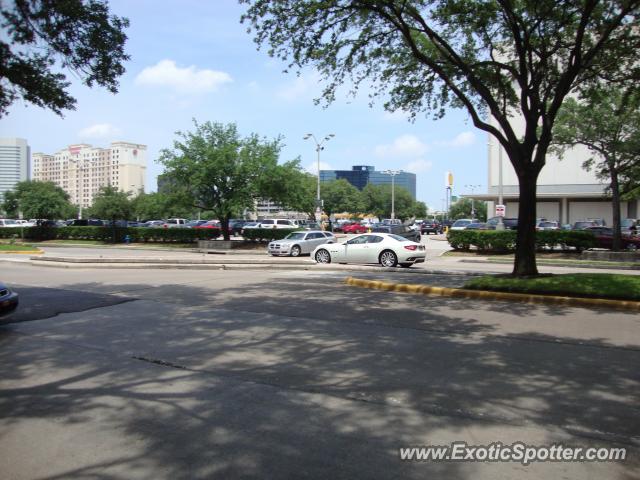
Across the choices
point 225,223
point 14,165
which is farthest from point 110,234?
point 14,165

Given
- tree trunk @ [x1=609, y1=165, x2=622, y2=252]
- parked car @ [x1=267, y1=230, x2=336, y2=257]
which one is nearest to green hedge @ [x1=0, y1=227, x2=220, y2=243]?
parked car @ [x1=267, y1=230, x2=336, y2=257]

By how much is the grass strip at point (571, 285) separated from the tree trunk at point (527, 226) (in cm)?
43

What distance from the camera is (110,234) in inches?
1630

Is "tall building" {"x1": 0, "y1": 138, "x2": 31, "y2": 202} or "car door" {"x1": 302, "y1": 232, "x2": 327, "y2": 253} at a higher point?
"tall building" {"x1": 0, "y1": 138, "x2": 31, "y2": 202}

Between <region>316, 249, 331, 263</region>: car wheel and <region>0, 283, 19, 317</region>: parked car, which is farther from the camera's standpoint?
<region>316, 249, 331, 263</region>: car wheel

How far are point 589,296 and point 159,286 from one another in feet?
34.1

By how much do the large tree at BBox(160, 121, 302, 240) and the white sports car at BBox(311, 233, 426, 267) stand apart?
12300mm

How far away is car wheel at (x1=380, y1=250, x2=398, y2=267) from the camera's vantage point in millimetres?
20469

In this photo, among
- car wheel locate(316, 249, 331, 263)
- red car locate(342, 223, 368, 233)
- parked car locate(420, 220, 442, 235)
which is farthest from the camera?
red car locate(342, 223, 368, 233)

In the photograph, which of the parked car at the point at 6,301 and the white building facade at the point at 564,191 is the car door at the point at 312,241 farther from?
the white building facade at the point at 564,191

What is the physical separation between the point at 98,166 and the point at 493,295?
113 meters

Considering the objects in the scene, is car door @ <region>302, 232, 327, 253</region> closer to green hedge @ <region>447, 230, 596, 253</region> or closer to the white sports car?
the white sports car

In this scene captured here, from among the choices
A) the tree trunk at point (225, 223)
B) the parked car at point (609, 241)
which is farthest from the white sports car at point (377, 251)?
the parked car at point (609, 241)

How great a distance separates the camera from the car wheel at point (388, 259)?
2047cm
